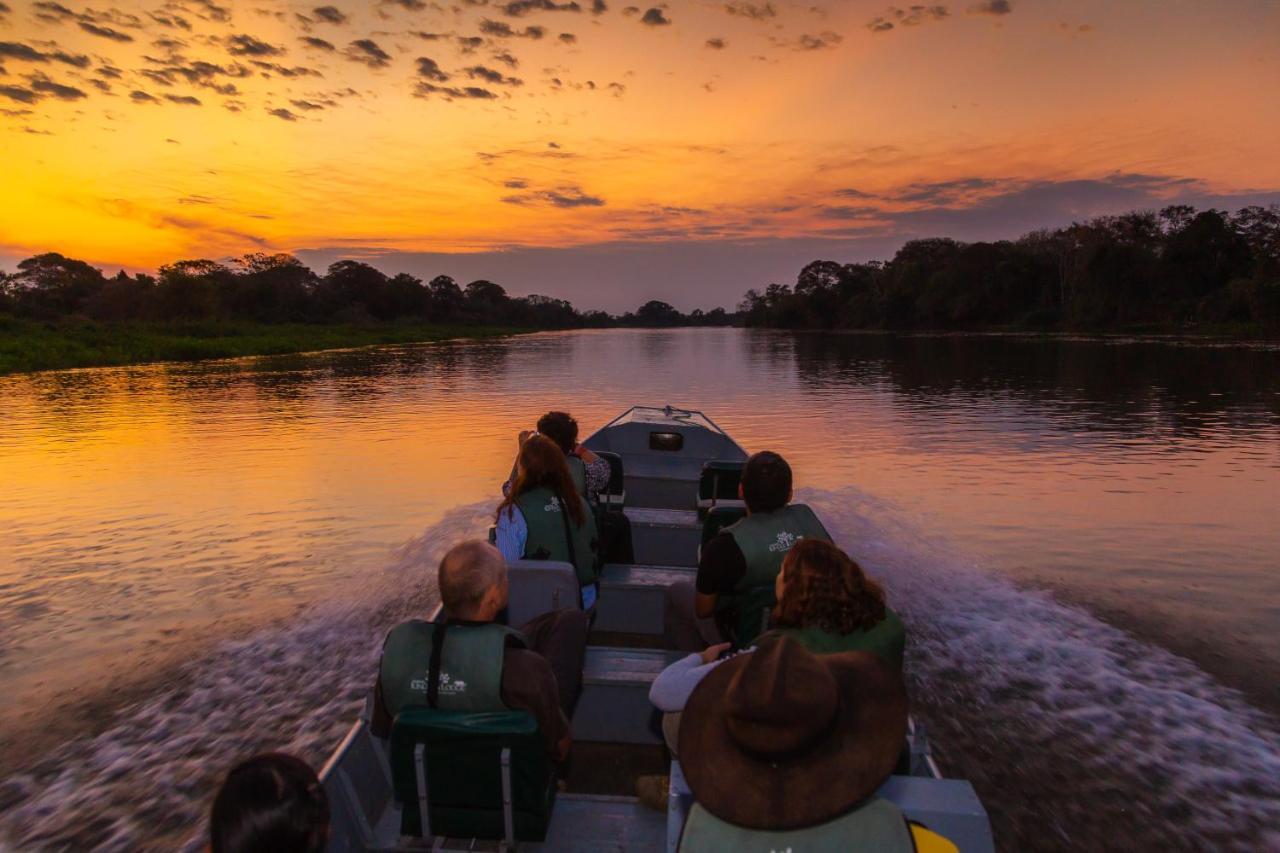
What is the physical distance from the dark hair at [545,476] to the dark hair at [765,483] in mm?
1406

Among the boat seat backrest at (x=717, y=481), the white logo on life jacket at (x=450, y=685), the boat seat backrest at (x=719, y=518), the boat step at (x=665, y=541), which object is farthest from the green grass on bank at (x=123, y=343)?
the white logo on life jacket at (x=450, y=685)

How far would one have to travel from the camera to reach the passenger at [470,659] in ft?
10.9

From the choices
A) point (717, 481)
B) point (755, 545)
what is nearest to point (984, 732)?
point (755, 545)

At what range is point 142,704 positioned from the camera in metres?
6.80

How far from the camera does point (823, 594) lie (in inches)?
128

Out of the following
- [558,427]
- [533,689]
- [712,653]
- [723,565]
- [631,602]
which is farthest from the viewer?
[631,602]

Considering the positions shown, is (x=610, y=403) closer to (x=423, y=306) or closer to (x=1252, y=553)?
(x=1252, y=553)

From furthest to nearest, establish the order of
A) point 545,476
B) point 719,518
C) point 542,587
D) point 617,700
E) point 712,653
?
point 719,518 → point 545,476 → point 617,700 → point 542,587 → point 712,653

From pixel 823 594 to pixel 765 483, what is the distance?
1.51m

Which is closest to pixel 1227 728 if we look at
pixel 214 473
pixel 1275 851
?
pixel 1275 851

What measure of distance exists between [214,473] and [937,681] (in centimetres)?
1534

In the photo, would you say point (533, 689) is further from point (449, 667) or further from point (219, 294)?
point (219, 294)

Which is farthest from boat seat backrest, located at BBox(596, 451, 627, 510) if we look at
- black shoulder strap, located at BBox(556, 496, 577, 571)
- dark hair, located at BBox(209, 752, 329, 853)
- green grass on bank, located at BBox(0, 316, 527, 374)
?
green grass on bank, located at BBox(0, 316, 527, 374)

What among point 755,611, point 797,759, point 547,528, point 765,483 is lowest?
point 755,611
